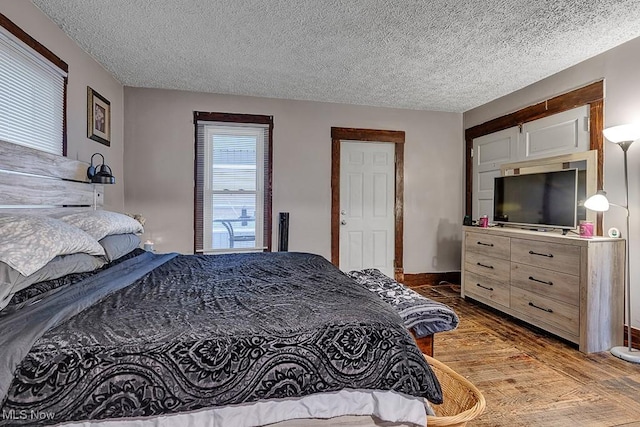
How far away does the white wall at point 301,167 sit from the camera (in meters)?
4.00

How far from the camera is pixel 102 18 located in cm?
251

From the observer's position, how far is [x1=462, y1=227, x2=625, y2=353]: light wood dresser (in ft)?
8.78

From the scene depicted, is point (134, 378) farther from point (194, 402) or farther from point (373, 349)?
point (373, 349)

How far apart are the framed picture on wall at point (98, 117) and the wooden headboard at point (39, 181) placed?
444 millimetres

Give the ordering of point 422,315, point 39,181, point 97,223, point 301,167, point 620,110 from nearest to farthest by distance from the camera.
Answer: point 422,315
point 97,223
point 39,181
point 620,110
point 301,167

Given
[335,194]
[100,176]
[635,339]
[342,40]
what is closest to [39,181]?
[100,176]

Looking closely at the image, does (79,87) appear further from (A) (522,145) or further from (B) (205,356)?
(A) (522,145)

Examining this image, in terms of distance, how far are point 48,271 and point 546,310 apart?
352cm

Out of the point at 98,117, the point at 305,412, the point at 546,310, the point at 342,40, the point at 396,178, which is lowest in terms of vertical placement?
the point at 546,310

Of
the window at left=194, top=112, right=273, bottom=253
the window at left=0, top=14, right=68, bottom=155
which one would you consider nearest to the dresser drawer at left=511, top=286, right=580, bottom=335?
the window at left=194, top=112, right=273, bottom=253

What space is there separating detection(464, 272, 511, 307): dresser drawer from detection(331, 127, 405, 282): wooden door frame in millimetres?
952

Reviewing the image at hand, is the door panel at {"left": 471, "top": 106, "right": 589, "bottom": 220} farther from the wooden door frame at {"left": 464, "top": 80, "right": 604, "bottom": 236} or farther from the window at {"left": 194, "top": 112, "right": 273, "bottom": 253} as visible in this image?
the window at {"left": 194, "top": 112, "right": 273, "bottom": 253}

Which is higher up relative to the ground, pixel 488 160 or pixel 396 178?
pixel 488 160

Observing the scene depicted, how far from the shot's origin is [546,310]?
3.01 metres
